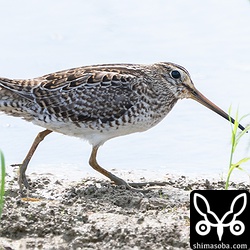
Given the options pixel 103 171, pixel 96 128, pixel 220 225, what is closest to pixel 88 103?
pixel 96 128

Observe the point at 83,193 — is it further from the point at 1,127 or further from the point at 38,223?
the point at 1,127

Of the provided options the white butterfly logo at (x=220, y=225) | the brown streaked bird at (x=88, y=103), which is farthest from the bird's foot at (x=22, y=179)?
the white butterfly logo at (x=220, y=225)

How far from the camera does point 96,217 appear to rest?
965cm

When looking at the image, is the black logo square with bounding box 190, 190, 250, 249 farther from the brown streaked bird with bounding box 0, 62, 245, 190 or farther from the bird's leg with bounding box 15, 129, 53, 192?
the bird's leg with bounding box 15, 129, 53, 192

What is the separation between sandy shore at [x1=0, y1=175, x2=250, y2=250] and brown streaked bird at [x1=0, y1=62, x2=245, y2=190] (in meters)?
0.37

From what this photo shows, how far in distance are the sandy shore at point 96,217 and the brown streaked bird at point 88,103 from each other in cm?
37

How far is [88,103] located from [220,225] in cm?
233

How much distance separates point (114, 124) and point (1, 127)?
2040mm

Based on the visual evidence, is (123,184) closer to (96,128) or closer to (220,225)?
(96,128)

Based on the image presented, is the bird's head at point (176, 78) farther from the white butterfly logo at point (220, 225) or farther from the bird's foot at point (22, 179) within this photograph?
the white butterfly logo at point (220, 225)

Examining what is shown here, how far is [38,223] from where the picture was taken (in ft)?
31.4

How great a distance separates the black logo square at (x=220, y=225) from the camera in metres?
8.88

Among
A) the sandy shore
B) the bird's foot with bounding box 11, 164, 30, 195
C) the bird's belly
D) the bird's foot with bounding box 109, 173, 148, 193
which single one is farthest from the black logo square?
the bird's foot with bounding box 11, 164, 30, 195

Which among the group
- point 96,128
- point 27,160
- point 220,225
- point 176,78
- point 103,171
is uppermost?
point 176,78
